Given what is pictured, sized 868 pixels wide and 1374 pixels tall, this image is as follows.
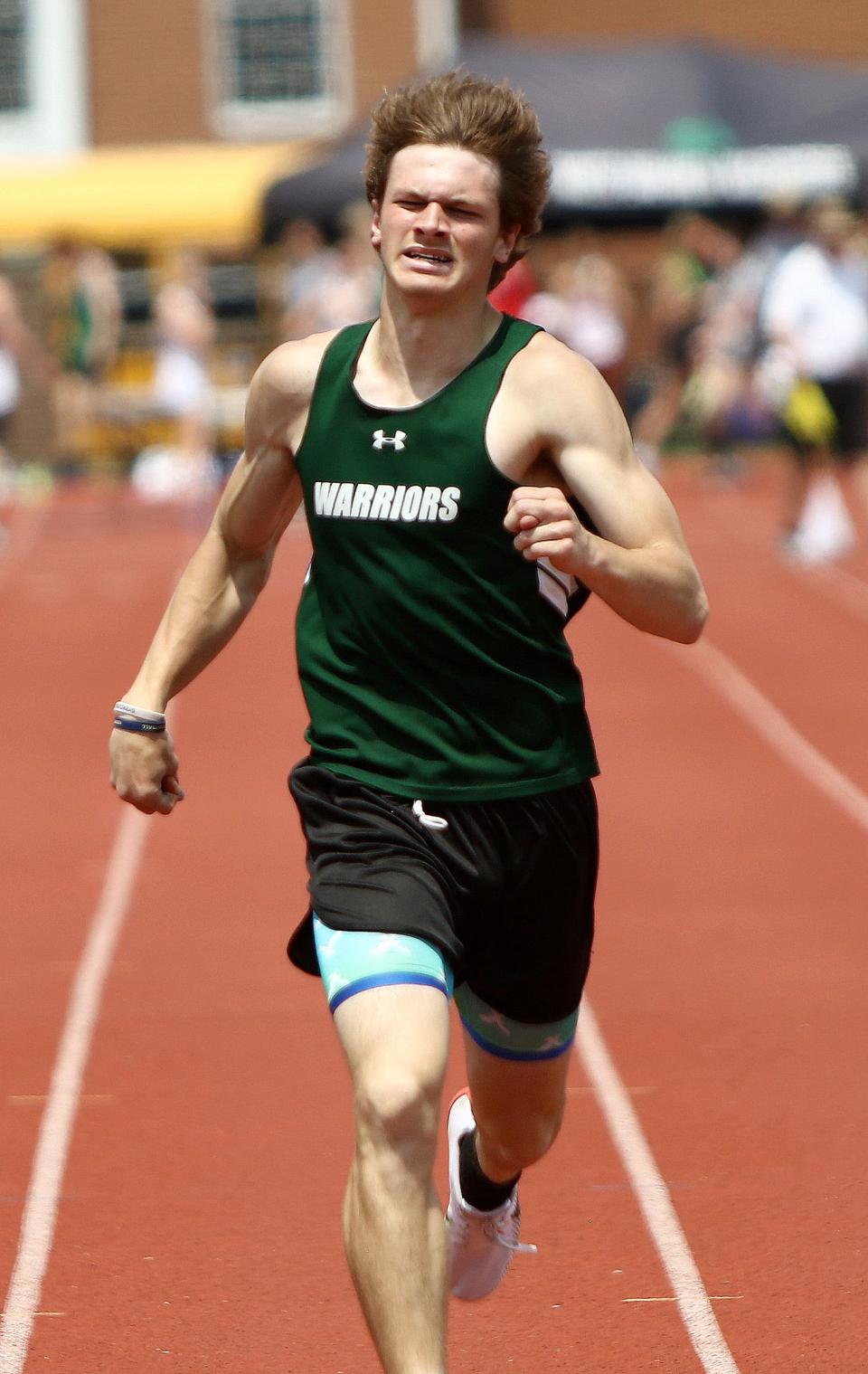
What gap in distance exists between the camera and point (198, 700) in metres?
10.3

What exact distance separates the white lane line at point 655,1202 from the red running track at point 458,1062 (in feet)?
0.04

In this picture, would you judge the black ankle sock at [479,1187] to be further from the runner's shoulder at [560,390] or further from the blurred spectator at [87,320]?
the blurred spectator at [87,320]

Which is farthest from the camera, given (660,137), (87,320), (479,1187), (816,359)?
(660,137)

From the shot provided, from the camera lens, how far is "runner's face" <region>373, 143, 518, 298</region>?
10.5ft

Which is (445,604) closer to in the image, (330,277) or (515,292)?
(515,292)

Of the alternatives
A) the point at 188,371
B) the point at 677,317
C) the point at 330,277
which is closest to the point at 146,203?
the point at 677,317

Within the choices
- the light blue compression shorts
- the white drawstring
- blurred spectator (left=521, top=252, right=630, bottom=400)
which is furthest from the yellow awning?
the light blue compression shorts

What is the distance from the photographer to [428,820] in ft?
10.7

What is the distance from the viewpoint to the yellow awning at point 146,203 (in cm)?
2270

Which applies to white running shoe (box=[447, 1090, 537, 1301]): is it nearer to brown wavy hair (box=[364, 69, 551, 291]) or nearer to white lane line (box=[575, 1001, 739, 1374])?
white lane line (box=[575, 1001, 739, 1374])

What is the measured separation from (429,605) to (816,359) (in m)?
10.9

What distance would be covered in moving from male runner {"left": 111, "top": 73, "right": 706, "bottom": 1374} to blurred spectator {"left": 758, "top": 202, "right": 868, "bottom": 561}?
34.8 feet

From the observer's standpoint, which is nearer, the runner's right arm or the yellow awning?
the runner's right arm

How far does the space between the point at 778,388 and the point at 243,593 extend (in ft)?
35.4
